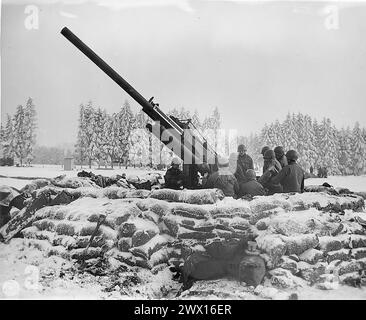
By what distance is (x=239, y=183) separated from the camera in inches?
199

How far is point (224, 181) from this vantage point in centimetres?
501

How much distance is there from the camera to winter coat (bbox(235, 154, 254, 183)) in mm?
5074

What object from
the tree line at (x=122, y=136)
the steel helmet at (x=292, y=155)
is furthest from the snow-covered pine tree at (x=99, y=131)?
the steel helmet at (x=292, y=155)

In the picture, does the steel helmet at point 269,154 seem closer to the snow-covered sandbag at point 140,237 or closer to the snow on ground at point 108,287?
the snow on ground at point 108,287

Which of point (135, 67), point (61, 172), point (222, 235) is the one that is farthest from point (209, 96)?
point (61, 172)

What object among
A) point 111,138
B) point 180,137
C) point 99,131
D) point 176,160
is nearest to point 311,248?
point 176,160

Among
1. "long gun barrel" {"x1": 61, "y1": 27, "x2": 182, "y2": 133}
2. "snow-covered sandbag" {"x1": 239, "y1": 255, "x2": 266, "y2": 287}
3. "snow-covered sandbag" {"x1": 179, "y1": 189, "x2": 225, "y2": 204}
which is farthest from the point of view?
"long gun barrel" {"x1": 61, "y1": 27, "x2": 182, "y2": 133}

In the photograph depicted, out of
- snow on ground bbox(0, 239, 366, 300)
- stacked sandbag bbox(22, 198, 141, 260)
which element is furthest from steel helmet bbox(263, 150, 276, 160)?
stacked sandbag bbox(22, 198, 141, 260)

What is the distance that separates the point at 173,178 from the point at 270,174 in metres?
1.43

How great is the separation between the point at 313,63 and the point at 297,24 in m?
0.64

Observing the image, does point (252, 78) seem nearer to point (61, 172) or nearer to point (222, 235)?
point (222, 235)

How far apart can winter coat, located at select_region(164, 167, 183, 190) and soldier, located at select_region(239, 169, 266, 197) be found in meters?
0.89

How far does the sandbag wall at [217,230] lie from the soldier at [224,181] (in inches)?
5.2

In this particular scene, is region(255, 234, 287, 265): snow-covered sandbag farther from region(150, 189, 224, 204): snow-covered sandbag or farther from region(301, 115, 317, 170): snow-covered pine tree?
region(301, 115, 317, 170): snow-covered pine tree
